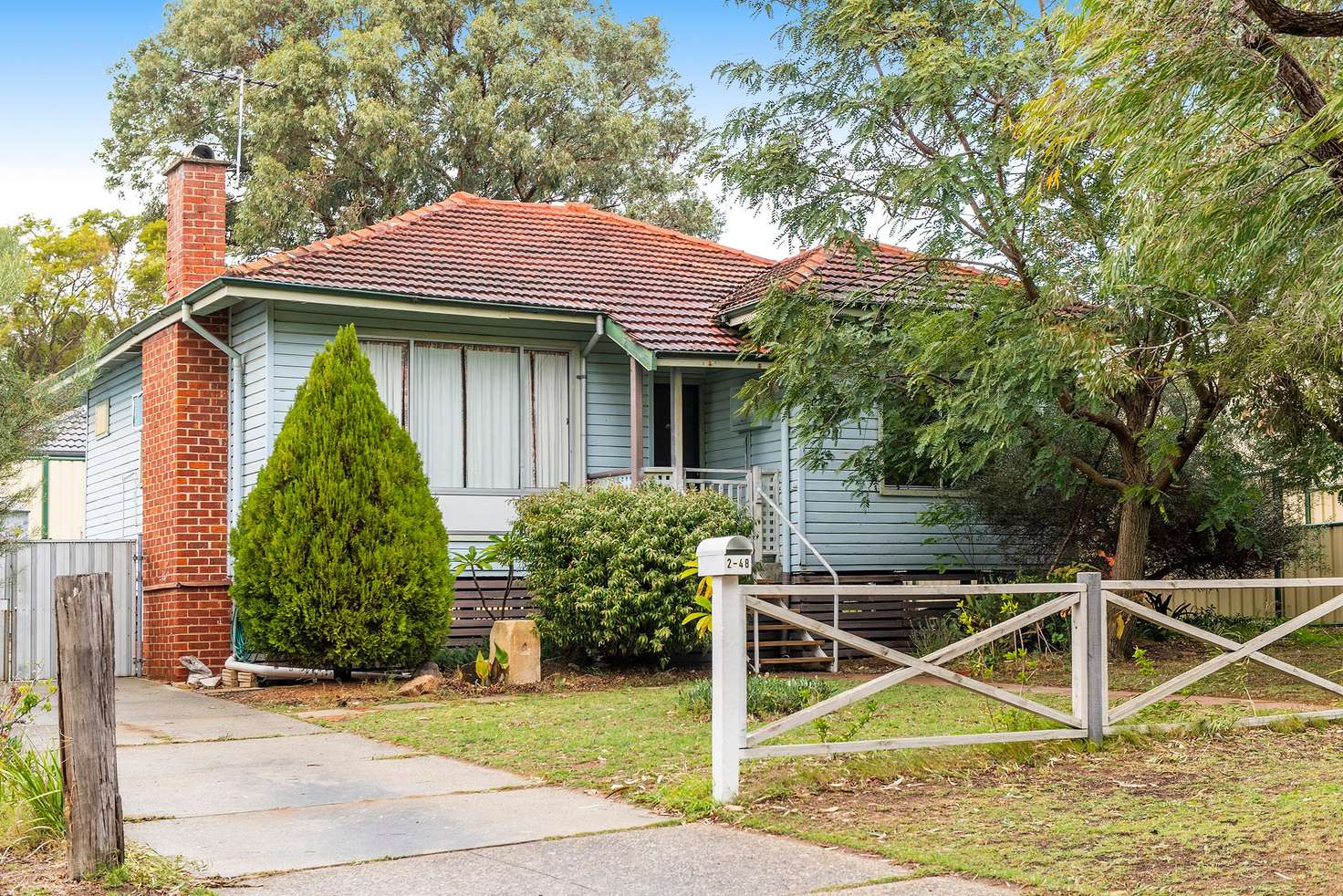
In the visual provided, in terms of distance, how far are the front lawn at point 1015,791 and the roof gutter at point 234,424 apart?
5.92m

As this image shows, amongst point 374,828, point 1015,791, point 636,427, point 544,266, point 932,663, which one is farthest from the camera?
point 544,266

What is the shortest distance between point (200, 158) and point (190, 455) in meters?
3.55

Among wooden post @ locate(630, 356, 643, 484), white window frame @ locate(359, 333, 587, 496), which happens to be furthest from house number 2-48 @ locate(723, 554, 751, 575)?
white window frame @ locate(359, 333, 587, 496)

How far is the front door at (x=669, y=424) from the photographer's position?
1761 centimetres

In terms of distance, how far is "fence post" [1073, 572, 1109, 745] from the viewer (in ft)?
26.7

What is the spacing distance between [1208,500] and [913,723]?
790 cm

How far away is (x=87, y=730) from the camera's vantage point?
5320 millimetres

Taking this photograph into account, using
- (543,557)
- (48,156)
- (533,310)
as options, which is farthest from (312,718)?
(48,156)

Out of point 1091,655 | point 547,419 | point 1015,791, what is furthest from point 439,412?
point 1015,791

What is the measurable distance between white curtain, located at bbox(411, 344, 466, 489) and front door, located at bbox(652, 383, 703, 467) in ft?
9.06

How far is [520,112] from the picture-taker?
2975cm

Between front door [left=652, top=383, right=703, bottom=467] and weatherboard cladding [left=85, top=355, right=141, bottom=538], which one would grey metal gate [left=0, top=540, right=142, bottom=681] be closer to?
weatherboard cladding [left=85, top=355, right=141, bottom=538]

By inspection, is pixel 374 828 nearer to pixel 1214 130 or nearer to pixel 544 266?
pixel 1214 130

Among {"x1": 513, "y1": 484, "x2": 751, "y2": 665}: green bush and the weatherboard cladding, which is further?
the weatherboard cladding
